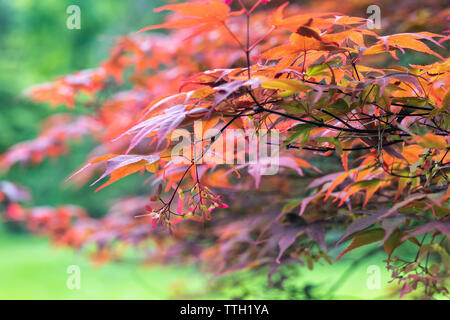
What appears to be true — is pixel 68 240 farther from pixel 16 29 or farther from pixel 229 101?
pixel 16 29

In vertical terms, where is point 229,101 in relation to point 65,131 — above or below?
below

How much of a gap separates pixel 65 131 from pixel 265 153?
2.01 meters

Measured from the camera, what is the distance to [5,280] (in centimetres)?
568

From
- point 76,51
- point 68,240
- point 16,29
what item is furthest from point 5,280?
point 16,29

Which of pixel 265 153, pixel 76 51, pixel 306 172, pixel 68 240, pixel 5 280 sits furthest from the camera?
pixel 76 51

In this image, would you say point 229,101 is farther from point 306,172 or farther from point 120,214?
point 120,214

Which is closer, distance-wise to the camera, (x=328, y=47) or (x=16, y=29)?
(x=328, y=47)

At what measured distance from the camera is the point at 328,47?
1.72ft

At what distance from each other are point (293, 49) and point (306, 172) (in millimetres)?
700
